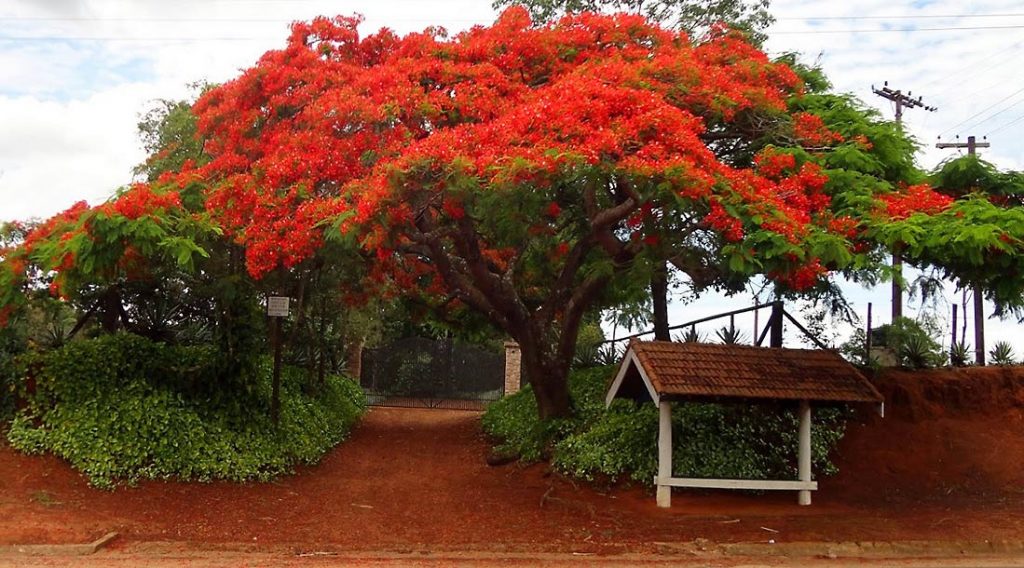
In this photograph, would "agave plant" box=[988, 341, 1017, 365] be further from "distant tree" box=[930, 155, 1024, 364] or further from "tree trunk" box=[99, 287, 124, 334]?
"tree trunk" box=[99, 287, 124, 334]

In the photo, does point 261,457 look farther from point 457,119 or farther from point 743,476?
point 743,476

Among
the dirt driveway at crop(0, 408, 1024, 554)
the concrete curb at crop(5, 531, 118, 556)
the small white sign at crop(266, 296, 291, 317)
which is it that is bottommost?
the concrete curb at crop(5, 531, 118, 556)

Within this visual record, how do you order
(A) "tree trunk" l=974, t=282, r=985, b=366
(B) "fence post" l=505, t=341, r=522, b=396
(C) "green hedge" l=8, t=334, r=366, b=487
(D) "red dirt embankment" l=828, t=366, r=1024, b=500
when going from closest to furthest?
(C) "green hedge" l=8, t=334, r=366, b=487 < (D) "red dirt embankment" l=828, t=366, r=1024, b=500 < (A) "tree trunk" l=974, t=282, r=985, b=366 < (B) "fence post" l=505, t=341, r=522, b=396

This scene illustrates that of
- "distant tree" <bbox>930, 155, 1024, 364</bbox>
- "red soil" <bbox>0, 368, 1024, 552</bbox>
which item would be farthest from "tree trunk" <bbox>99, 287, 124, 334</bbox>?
"distant tree" <bbox>930, 155, 1024, 364</bbox>

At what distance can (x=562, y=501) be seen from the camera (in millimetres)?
11367

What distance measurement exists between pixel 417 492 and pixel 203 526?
3.21 metres

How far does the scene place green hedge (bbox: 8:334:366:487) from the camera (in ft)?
36.9

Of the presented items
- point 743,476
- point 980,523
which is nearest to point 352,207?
point 743,476

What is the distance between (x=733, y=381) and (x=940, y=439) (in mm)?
5001

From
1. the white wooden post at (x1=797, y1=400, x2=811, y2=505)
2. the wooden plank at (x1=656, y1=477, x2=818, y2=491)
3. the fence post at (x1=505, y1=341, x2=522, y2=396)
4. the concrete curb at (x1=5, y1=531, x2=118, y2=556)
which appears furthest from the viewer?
the fence post at (x1=505, y1=341, x2=522, y2=396)

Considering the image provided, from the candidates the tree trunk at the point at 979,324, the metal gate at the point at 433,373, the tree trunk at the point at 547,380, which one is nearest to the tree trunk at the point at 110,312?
the tree trunk at the point at 547,380

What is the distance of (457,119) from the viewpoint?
12.0m

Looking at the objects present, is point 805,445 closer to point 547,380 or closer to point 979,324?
point 547,380

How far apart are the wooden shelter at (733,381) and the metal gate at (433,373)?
11540 millimetres
